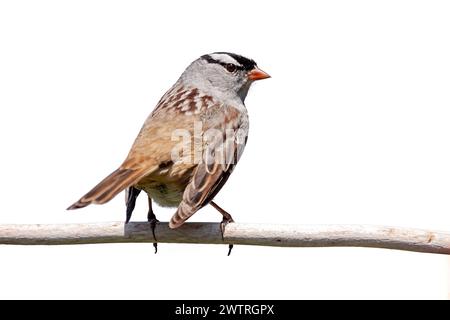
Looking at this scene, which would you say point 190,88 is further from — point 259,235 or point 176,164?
point 259,235

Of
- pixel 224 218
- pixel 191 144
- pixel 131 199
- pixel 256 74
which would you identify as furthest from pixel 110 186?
pixel 256 74

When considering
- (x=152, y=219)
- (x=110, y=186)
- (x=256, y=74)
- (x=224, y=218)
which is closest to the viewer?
(x=110, y=186)

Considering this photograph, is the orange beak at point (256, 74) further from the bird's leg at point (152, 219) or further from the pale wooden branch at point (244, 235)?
the pale wooden branch at point (244, 235)

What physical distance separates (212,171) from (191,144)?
315mm

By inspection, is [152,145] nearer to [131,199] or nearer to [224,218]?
[131,199]

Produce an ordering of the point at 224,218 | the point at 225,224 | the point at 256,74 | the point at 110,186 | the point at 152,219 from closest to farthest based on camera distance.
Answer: the point at 110,186 < the point at 225,224 < the point at 224,218 < the point at 152,219 < the point at 256,74

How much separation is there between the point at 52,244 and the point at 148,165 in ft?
3.35

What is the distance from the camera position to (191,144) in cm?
723

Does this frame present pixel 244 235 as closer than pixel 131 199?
Yes

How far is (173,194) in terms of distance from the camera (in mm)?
7203

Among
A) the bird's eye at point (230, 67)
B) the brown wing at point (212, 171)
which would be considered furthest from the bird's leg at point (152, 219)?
the bird's eye at point (230, 67)

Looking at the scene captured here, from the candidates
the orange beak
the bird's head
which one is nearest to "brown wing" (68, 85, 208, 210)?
the bird's head

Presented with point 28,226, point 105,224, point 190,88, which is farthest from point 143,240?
point 190,88

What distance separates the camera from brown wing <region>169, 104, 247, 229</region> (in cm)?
677
